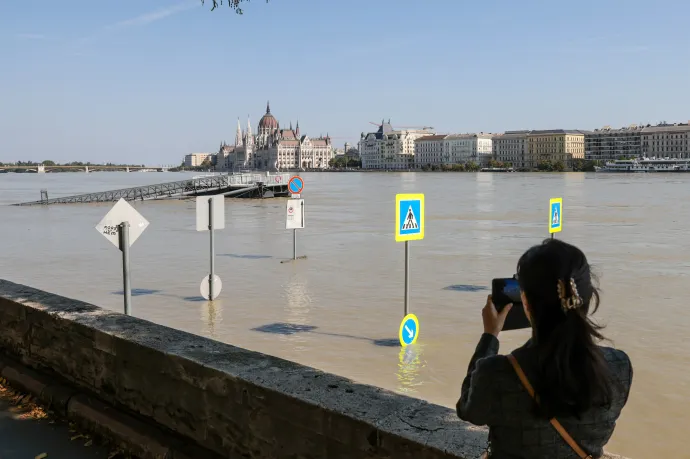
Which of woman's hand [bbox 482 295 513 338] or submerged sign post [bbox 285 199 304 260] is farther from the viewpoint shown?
submerged sign post [bbox 285 199 304 260]

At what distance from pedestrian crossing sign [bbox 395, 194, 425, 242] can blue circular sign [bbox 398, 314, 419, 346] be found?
41.7 inches

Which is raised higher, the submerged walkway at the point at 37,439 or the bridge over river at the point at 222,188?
the bridge over river at the point at 222,188

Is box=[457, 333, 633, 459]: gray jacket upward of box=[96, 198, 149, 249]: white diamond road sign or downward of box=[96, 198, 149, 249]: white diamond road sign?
downward

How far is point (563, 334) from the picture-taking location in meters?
1.96

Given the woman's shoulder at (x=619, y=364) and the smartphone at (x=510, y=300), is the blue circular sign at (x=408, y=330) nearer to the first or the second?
the smartphone at (x=510, y=300)

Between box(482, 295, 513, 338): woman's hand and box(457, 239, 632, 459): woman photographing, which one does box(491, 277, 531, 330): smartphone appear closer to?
box(482, 295, 513, 338): woman's hand

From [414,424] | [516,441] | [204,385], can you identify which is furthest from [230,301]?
[516,441]

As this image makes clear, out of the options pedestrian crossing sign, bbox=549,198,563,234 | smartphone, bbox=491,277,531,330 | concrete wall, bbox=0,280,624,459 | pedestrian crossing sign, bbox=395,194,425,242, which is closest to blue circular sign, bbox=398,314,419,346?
pedestrian crossing sign, bbox=395,194,425,242

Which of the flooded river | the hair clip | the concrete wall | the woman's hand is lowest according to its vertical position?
the flooded river

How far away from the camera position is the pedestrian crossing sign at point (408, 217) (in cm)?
905

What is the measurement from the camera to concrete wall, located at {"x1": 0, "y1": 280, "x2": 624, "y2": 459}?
3.12m

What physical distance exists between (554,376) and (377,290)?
12404mm

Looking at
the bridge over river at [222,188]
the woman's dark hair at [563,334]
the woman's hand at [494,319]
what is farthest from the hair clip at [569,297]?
the bridge over river at [222,188]

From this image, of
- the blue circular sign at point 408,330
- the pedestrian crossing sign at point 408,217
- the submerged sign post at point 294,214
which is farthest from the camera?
the submerged sign post at point 294,214
